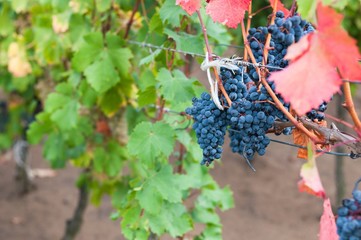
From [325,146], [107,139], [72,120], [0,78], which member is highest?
[325,146]

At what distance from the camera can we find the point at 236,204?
523 centimetres

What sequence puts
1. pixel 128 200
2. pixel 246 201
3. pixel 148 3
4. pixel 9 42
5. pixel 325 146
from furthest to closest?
pixel 246 201, pixel 9 42, pixel 148 3, pixel 128 200, pixel 325 146

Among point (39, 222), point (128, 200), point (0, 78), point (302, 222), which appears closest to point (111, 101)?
point (128, 200)

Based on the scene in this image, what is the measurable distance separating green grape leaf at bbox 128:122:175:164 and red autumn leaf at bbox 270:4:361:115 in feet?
3.28

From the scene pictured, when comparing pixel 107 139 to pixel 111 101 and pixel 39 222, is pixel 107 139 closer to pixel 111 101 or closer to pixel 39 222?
pixel 111 101

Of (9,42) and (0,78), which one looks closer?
(9,42)

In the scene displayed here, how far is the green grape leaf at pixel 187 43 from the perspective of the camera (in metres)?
2.06

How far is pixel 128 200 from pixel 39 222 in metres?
2.87

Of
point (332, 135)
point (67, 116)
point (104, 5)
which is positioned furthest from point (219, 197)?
point (332, 135)

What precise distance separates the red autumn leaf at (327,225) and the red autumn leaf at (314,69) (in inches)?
10.0

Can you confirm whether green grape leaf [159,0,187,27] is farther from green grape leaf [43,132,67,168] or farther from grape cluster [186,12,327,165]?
green grape leaf [43,132,67,168]

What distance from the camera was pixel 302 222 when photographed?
498 centimetres

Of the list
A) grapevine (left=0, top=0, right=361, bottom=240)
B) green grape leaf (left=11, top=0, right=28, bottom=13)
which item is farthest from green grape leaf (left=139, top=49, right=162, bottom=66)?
green grape leaf (left=11, top=0, right=28, bottom=13)

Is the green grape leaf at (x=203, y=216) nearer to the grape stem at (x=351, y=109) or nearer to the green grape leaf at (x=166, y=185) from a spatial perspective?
the green grape leaf at (x=166, y=185)
